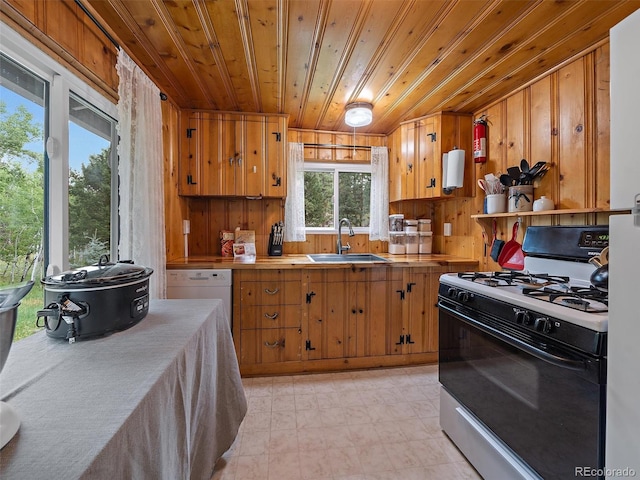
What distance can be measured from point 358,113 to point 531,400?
2.25 meters

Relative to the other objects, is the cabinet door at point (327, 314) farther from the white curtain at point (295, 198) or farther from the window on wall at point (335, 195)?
the window on wall at point (335, 195)

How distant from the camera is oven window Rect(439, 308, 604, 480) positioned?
899mm

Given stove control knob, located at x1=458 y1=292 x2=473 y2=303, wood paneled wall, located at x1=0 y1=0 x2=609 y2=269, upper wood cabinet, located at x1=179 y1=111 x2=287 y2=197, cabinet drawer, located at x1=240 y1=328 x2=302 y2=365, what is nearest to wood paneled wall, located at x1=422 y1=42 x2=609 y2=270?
wood paneled wall, located at x1=0 y1=0 x2=609 y2=269

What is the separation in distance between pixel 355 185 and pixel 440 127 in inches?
39.5

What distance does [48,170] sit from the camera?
4.42 feet

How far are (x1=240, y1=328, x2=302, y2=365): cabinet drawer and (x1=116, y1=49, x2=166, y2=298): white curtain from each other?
748mm

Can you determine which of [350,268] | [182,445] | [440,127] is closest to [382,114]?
[440,127]

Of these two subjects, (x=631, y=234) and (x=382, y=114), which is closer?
(x=631, y=234)

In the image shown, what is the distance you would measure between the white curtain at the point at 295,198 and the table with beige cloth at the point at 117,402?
5.45 feet

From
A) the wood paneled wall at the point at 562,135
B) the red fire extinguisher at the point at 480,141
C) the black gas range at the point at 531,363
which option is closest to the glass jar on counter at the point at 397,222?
the wood paneled wall at the point at 562,135

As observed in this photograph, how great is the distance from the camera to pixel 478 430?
4.37ft

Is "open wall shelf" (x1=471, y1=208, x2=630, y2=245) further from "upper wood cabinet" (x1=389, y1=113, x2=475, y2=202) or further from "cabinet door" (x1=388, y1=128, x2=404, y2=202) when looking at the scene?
"cabinet door" (x1=388, y1=128, x2=404, y2=202)

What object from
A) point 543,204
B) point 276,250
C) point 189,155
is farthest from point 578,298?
point 189,155

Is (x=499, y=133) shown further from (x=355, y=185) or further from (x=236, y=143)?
(x=236, y=143)
